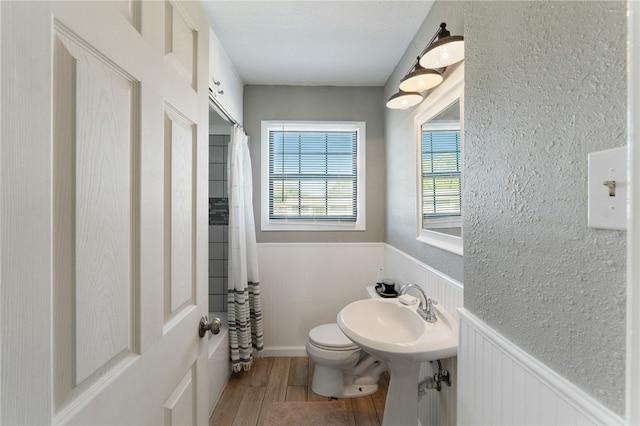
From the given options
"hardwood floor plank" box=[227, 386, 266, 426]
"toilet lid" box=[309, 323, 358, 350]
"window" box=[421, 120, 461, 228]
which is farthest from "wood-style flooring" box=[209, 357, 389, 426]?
"window" box=[421, 120, 461, 228]

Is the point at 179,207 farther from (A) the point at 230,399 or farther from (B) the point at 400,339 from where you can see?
(A) the point at 230,399

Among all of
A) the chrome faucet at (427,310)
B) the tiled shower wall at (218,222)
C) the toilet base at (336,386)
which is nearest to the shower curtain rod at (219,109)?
the tiled shower wall at (218,222)

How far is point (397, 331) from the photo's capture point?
1.44 meters

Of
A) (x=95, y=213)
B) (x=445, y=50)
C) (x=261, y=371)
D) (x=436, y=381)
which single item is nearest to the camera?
(x=95, y=213)

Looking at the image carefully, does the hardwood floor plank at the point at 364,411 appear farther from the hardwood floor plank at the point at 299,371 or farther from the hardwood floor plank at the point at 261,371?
the hardwood floor plank at the point at 261,371

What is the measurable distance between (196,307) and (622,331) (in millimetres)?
1055

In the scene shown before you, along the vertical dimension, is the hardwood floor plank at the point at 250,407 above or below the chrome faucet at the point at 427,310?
below

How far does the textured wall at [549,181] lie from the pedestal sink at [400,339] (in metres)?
0.40

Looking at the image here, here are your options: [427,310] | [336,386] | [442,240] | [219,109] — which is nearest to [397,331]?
[427,310]

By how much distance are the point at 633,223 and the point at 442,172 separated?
3.67ft

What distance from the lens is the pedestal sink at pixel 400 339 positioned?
42.3 inches

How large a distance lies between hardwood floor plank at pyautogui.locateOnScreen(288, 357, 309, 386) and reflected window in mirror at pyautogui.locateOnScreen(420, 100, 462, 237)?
1502 millimetres

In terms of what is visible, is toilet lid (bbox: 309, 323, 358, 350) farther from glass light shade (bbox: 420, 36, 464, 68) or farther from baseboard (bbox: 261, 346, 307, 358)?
glass light shade (bbox: 420, 36, 464, 68)

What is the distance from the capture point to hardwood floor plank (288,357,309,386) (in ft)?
6.71
